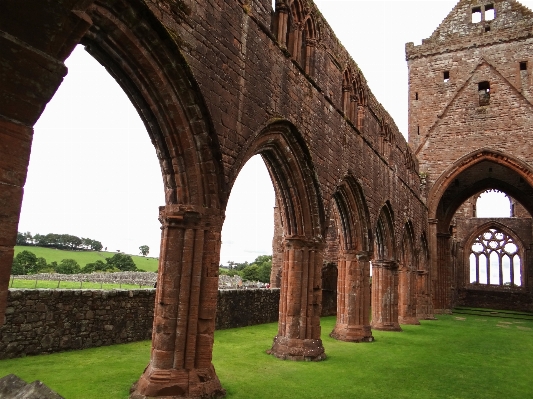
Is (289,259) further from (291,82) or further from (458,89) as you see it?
(458,89)

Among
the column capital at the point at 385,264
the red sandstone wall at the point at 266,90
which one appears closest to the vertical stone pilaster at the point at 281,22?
the red sandstone wall at the point at 266,90

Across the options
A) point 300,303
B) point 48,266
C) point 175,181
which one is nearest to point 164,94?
point 175,181

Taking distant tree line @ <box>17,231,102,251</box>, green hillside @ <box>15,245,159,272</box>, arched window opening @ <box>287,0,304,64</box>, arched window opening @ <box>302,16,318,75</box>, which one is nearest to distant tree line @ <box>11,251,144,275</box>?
green hillside @ <box>15,245,159,272</box>

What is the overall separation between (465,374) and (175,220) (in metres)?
5.84

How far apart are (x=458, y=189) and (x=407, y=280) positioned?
8.69m

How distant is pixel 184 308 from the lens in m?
5.17

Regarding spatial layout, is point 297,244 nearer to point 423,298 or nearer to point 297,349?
point 297,349

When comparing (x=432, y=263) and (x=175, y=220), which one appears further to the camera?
(x=432, y=263)

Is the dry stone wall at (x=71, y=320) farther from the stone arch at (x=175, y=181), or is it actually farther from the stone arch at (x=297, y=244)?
the stone arch at (x=297, y=244)

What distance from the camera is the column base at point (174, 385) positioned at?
4.85m

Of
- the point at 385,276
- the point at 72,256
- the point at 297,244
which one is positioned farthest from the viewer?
the point at 72,256

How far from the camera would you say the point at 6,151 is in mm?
1880

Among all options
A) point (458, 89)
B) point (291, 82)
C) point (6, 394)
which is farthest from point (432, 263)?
point (6, 394)

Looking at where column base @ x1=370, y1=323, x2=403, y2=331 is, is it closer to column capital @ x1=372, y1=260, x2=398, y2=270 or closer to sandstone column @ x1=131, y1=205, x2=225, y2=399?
column capital @ x1=372, y1=260, x2=398, y2=270
